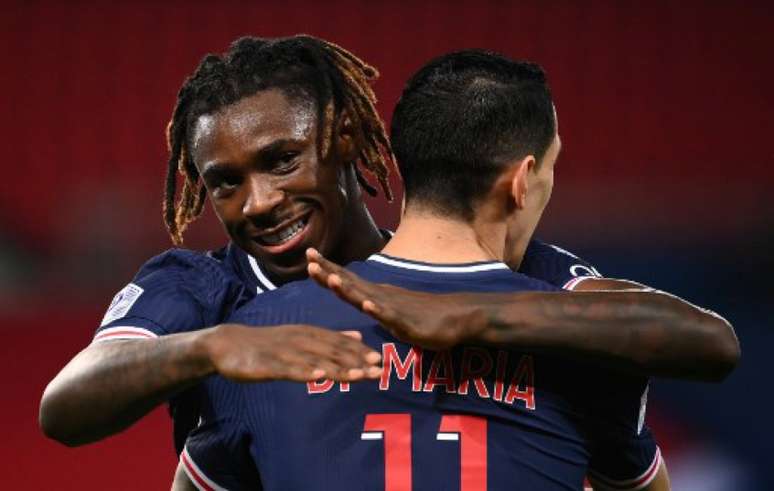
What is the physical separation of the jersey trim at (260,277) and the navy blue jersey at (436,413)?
36 cm

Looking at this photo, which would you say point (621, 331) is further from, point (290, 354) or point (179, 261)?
point (179, 261)

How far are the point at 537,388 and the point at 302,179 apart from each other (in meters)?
0.56

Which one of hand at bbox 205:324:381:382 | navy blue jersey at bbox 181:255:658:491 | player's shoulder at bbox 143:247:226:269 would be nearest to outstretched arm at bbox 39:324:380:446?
hand at bbox 205:324:381:382

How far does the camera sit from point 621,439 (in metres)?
1.67

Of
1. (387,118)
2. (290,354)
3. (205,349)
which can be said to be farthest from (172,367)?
(387,118)

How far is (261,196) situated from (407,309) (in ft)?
1.68

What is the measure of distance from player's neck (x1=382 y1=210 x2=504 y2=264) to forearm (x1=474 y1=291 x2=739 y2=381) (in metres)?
0.08

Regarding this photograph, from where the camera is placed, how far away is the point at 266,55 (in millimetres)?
2105

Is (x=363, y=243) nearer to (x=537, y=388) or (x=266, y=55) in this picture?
(x=266, y=55)

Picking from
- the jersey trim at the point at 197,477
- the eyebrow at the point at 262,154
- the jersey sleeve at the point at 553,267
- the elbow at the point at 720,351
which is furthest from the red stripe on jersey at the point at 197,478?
the elbow at the point at 720,351

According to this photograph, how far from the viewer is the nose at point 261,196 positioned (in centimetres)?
196

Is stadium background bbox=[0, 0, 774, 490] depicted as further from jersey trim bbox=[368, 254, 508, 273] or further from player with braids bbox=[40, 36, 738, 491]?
jersey trim bbox=[368, 254, 508, 273]

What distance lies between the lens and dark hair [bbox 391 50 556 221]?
65.3 inches

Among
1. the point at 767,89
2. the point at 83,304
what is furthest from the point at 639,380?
the point at 767,89
